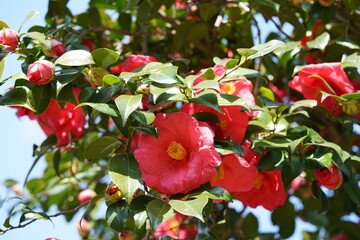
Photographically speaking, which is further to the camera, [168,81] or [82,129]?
[82,129]

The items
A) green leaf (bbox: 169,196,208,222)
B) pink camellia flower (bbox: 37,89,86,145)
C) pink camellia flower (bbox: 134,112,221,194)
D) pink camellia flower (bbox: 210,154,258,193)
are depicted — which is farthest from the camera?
pink camellia flower (bbox: 37,89,86,145)

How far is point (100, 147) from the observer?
3.85 feet

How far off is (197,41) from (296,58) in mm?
358

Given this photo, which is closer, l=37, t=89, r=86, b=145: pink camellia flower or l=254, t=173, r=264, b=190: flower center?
l=254, t=173, r=264, b=190: flower center

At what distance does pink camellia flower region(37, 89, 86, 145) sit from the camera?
1.41 meters

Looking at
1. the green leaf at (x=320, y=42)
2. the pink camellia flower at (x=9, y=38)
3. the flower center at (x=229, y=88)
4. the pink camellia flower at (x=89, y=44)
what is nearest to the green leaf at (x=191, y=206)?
the flower center at (x=229, y=88)

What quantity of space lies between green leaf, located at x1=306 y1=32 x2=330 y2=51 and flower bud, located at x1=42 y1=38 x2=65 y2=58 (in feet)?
2.11

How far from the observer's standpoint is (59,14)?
166 centimetres

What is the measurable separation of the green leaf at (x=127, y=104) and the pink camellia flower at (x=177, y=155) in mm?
86

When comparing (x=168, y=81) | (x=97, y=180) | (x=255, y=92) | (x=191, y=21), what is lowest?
(x=97, y=180)

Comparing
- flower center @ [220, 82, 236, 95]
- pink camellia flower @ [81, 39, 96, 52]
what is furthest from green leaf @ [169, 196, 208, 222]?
pink camellia flower @ [81, 39, 96, 52]

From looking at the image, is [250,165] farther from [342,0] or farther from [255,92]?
[342,0]

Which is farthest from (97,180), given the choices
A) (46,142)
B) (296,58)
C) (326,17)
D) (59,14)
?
(326,17)

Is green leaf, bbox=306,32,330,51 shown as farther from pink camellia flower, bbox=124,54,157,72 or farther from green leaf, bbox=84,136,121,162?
green leaf, bbox=84,136,121,162
